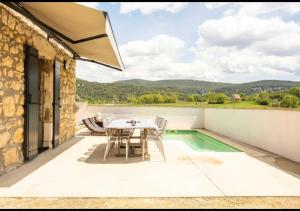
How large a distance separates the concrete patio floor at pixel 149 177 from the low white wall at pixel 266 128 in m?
0.83

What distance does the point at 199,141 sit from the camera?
14164 mm

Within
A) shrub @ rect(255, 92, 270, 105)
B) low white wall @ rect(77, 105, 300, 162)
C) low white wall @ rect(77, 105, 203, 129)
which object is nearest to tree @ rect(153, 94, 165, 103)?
shrub @ rect(255, 92, 270, 105)

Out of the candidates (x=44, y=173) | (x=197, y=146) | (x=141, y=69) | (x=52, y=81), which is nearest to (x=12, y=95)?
(x=44, y=173)

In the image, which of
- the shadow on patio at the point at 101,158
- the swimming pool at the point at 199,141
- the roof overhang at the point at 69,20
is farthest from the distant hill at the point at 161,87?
the roof overhang at the point at 69,20

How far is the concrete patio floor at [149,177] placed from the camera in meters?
5.04

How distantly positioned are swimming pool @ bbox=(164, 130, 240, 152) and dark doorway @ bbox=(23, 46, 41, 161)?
251 inches

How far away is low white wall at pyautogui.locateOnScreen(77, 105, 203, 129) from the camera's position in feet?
59.3

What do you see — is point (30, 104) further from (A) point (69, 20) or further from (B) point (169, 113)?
(B) point (169, 113)

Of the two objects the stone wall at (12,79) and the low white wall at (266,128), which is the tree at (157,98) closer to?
the low white wall at (266,128)

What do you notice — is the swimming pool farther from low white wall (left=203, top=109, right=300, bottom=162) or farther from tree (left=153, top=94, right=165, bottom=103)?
tree (left=153, top=94, right=165, bottom=103)

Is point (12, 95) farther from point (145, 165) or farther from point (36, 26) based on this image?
point (145, 165)

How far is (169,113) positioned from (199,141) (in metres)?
4.37

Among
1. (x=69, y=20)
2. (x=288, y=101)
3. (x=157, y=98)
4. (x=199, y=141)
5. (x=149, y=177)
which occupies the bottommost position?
(x=199, y=141)

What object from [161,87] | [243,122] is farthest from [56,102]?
[161,87]
